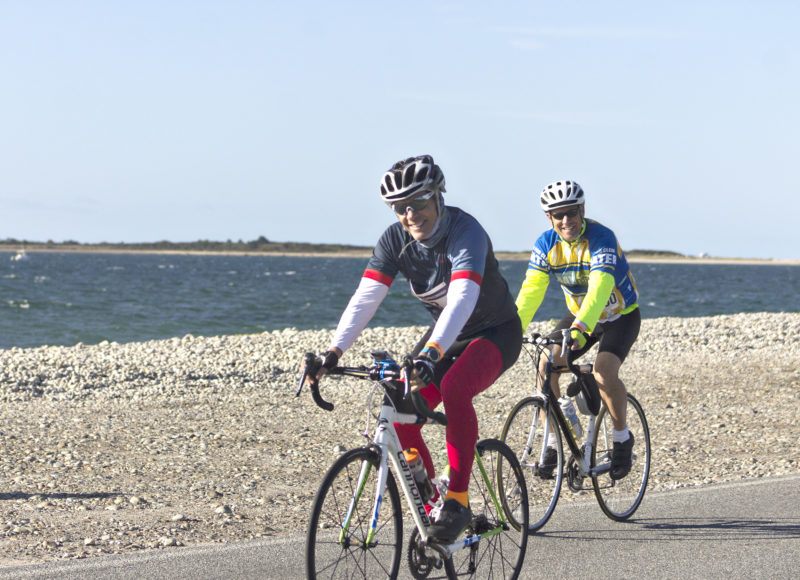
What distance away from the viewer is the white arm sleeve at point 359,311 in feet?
14.8

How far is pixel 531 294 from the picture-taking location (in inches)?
236

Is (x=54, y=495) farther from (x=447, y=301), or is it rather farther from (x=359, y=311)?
(x=447, y=301)

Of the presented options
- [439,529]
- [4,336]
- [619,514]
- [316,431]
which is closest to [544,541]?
Result: [619,514]

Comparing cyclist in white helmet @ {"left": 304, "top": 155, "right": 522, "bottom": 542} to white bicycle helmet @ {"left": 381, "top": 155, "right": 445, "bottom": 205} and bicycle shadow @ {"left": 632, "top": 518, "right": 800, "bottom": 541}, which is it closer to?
white bicycle helmet @ {"left": 381, "top": 155, "right": 445, "bottom": 205}

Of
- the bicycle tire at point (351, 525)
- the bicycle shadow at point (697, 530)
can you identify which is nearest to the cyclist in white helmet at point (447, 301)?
the bicycle tire at point (351, 525)

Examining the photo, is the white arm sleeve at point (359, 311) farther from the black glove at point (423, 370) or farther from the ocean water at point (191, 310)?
the ocean water at point (191, 310)

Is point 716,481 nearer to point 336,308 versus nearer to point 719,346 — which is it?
point 719,346

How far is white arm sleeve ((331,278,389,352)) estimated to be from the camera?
4.50 meters

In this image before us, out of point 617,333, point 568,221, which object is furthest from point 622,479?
point 568,221

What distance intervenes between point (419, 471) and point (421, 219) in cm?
123

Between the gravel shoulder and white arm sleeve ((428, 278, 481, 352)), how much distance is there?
243 cm

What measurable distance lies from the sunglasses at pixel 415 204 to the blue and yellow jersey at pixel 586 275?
150 cm

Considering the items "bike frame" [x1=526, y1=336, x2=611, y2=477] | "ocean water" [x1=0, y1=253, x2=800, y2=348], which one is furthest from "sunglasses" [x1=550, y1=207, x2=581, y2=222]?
"ocean water" [x1=0, y1=253, x2=800, y2=348]

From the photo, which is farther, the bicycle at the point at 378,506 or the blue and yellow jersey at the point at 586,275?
the blue and yellow jersey at the point at 586,275
